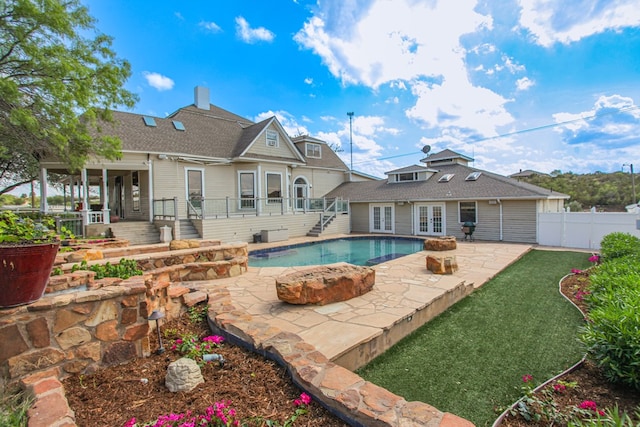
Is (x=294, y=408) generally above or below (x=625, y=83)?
below

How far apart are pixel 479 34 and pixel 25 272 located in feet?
63.6

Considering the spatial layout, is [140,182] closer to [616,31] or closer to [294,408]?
[294,408]

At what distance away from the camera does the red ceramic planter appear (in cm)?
241

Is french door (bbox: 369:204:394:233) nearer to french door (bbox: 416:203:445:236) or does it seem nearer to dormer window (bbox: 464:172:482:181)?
french door (bbox: 416:203:445:236)

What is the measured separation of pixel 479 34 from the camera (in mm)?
15406

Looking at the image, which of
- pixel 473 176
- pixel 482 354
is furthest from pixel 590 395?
pixel 473 176

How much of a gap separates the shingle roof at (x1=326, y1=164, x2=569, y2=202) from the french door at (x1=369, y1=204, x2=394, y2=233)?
2.18 feet

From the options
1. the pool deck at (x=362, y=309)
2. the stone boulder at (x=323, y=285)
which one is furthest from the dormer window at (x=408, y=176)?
the stone boulder at (x=323, y=285)

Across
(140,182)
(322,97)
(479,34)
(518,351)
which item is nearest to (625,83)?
(479,34)

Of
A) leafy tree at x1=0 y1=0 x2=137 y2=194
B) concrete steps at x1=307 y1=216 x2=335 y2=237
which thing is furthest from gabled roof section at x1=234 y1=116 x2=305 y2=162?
leafy tree at x1=0 y1=0 x2=137 y2=194

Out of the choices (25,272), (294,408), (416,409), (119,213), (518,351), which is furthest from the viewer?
(119,213)

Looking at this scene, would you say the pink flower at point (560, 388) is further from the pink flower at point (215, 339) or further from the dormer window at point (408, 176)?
the dormer window at point (408, 176)

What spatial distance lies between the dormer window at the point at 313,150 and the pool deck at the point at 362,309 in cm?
1509

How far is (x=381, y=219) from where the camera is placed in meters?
19.6
